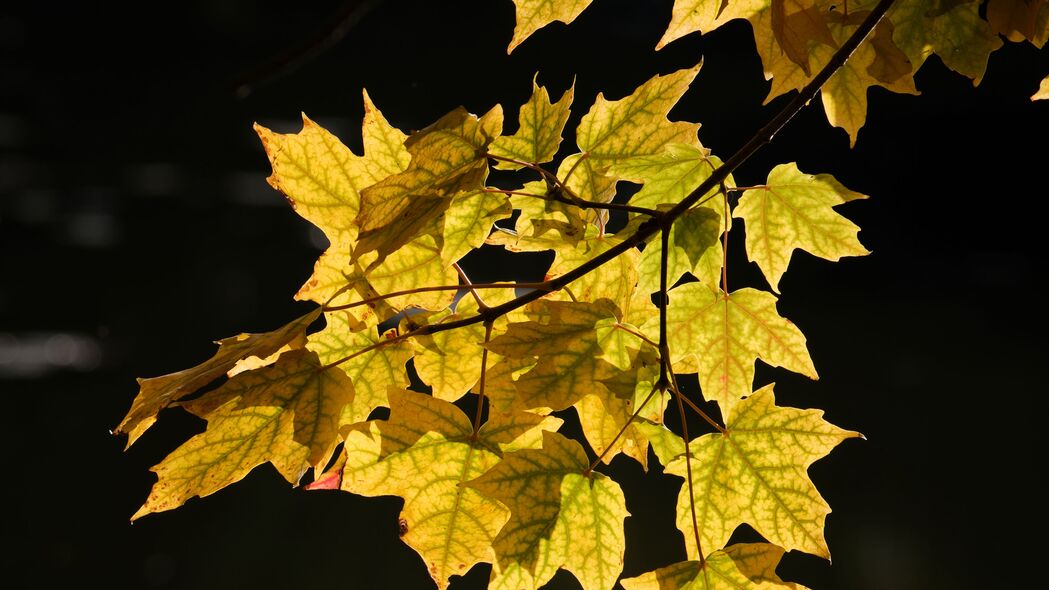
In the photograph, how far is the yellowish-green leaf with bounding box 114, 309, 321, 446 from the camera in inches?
24.8

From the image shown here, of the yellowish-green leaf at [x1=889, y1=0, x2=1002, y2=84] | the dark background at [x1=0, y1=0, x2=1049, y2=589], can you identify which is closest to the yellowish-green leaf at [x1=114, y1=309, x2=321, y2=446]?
the yellowish-green leaf at [x1=889, y1=0, x2=1002, y2=84]

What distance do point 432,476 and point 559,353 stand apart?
A: 146 mm

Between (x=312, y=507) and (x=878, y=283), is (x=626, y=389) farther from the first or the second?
(x=878, y=283)

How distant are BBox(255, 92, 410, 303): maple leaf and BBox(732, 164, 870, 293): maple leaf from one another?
0.33m

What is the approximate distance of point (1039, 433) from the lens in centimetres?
539

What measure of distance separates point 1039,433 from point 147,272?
18.7 ft

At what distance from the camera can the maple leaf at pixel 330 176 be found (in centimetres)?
77

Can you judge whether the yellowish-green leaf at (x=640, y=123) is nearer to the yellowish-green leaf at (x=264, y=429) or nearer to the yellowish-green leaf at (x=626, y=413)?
the yellowish-green leaf at (x=626, y=413)

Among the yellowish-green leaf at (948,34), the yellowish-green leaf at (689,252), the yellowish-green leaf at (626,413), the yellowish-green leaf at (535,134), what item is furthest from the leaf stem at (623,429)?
the yellowish-green leaf at (948,34)

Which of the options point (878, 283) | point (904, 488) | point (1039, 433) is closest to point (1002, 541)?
point (904, 488)

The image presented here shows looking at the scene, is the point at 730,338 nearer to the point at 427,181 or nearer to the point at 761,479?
the point at 761,479

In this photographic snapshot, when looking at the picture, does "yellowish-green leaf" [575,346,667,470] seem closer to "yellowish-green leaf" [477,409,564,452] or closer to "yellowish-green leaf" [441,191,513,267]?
"yellowish-green leaf" [477,409,564,452]

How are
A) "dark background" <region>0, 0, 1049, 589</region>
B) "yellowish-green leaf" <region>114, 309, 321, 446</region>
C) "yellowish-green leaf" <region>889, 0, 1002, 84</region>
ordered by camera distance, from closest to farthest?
"yellowish-green leaf" <region>114, 309, 321, 446</region>, "yellowish-green leaf" <region>889, 0, 1002, 84</region>, "dark background" <region>0, 0, 1049, 589</region>

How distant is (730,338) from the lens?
808mm
